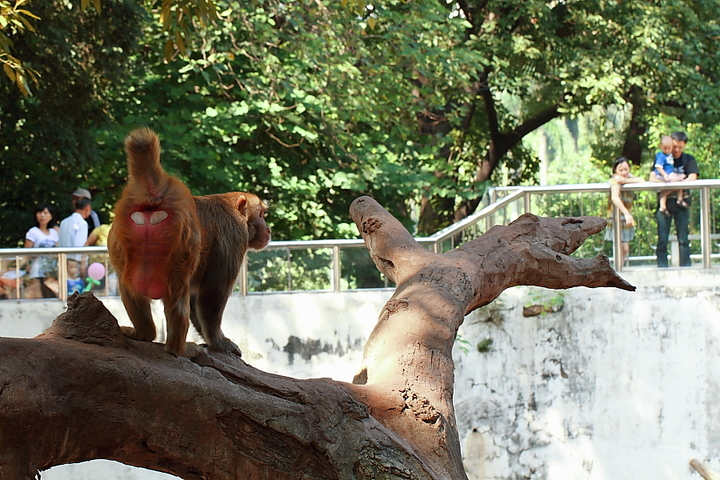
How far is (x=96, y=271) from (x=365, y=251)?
95.0 inches

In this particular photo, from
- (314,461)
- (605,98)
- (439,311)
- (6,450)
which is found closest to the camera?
(6,450)

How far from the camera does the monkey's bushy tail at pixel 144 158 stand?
2670mm

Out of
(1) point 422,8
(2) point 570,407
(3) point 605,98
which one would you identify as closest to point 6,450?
(2) point 570,407

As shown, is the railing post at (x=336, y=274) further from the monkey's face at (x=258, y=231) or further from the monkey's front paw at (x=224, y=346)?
the monkey's front paw at (x=224, y=346)

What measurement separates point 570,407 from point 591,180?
9.01 meters

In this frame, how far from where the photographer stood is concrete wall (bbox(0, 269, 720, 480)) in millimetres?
7945

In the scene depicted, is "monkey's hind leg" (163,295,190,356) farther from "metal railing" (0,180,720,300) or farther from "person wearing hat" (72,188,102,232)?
"person wearing hat" (72,188,102,232)

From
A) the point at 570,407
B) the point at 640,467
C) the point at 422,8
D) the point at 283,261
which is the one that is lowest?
the point at 640,467

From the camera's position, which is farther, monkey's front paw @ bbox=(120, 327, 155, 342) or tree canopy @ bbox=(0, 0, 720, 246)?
tree canopy @ bbox=(0, 0, 720, 246)

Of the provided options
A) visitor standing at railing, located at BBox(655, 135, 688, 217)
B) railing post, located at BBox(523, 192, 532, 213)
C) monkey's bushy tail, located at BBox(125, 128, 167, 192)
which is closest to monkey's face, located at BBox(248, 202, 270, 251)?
monkey's bushy tail, located at BBox(125, 128, 167, 192)

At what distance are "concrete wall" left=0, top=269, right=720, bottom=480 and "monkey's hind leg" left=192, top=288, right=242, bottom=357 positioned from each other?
4450mm

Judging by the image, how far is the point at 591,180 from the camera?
1627cm

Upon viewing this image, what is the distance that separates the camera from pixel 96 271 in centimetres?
752

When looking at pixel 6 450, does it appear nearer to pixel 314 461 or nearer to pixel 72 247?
pixel 314 461
